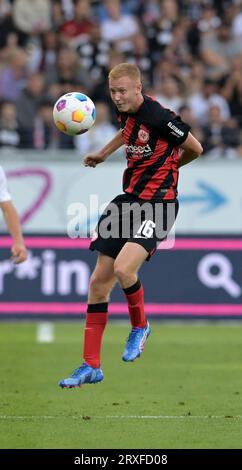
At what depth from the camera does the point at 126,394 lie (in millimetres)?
9656

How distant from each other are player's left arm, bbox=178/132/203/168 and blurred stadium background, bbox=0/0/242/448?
2.35m

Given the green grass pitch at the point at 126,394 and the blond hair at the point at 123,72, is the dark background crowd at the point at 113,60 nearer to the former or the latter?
the green grass pitch at the point at 126,394

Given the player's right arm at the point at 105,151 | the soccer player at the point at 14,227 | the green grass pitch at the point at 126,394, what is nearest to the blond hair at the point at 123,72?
the player's right arm at the point at 105,151

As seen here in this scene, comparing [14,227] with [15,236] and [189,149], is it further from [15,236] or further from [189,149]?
[189,149]

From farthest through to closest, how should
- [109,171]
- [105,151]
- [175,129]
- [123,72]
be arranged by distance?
[109,171]
[105,151]
[175,129]
[123,72]

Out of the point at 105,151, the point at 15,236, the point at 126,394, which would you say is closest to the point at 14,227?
the point at 15,236

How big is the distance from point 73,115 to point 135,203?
2.77 feet

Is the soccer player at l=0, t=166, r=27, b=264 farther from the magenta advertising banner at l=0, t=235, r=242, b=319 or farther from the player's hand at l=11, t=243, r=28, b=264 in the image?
the magenta advertising banner at l=0, t=235, r=242, b=319

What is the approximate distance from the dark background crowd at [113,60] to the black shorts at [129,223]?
7.19 metres

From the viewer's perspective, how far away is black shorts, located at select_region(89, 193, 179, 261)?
8805 millimetres

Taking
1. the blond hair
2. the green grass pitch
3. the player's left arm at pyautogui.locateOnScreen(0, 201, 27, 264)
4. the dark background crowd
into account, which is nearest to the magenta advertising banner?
the green grass pitch

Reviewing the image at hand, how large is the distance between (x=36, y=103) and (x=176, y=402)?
8264 millimetres

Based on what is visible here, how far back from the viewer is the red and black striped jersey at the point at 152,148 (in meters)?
8.70

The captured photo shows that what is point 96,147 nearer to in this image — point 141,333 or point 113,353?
point 113,353
